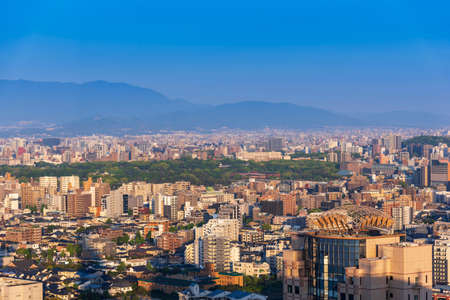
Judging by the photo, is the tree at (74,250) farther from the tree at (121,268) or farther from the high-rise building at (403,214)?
the high-rise building at (403,214)

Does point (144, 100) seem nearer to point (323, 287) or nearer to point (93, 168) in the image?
point (93, 168)

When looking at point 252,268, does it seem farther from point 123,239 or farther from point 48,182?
point 48,182

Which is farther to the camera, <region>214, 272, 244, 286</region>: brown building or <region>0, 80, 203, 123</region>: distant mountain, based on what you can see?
<region>0, 80, 203, 123</region>: distant mountain

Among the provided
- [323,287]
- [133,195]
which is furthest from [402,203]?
[323,287]

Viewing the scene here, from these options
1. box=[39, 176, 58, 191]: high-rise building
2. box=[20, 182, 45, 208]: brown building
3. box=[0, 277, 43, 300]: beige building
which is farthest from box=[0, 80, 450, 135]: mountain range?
box=[0, 277, 43, 300]: beige building

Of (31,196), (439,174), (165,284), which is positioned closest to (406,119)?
(439,174)

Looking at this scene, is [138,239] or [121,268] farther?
[138,239]

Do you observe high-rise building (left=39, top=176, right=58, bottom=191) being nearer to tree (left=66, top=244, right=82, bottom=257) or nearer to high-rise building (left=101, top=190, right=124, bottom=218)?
high-rise building (left=101, top=190, right=124, bottom=218)
